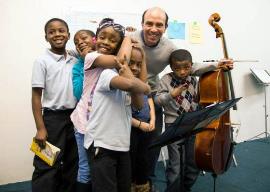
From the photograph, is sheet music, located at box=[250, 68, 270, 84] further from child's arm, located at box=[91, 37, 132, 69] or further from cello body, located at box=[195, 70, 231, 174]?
child's arm, located at box=[91, 37, 132, 69]

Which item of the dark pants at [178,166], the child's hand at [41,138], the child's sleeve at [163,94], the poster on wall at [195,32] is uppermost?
the poster on wall at [195,32]

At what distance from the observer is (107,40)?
1.55 metres

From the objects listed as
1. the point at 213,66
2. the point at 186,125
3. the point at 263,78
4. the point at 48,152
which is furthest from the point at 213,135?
the point at 263,78

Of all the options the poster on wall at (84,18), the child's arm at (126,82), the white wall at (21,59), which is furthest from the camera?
the poster on wall at (84,18)

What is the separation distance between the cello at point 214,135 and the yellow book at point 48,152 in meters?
0.97

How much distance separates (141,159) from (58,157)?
24.0 inches

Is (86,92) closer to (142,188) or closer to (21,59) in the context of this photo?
(142,188)

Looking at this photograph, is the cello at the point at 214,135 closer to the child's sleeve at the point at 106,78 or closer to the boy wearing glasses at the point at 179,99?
the boy wearing glasses at the point at 179,99

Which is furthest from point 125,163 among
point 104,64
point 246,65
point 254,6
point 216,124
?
point 254,6

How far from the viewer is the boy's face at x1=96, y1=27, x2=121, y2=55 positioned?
5.07 ft

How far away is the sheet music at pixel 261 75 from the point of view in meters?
4.27

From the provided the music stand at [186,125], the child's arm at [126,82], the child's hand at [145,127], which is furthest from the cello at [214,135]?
the child's arm at [126,82]

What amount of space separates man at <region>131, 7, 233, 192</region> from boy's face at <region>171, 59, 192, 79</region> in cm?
8

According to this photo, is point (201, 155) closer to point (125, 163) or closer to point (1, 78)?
point (125, 163)
